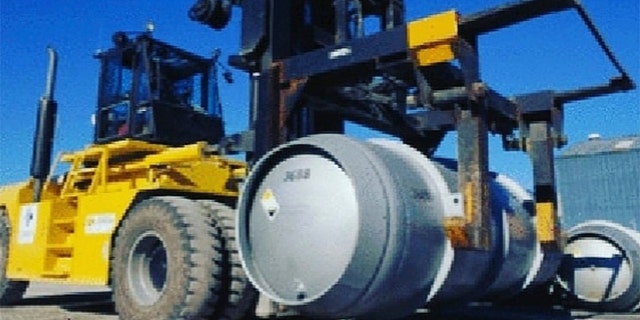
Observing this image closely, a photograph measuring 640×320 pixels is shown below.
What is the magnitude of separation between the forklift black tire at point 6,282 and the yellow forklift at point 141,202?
0.02 metres

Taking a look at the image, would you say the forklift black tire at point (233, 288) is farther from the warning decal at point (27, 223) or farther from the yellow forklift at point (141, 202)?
the warning decal at point (27, 223)

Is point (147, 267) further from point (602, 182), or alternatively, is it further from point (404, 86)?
point (602, 182)

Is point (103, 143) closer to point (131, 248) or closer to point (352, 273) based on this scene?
point (131, 248)

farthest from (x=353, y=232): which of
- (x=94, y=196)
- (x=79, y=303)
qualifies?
(x=79, y=303)

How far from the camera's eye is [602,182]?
104ft

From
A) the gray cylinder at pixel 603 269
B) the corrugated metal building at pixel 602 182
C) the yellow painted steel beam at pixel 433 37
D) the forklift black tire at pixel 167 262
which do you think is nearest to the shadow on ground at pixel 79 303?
the forklift black tire at pixel 167 262

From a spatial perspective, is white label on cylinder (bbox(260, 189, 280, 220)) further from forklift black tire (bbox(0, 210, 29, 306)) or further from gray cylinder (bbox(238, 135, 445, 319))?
forklift black tire (bbox(0, 210, 29, 306))

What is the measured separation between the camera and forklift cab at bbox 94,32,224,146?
7391 millimetres

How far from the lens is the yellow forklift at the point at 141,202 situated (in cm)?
526

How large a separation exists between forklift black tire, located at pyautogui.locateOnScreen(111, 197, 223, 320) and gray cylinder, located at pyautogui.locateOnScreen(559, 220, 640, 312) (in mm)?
4198

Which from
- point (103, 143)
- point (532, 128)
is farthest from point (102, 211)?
point (532, 128)

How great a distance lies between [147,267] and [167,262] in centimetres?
56

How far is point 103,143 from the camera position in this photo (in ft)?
25.4

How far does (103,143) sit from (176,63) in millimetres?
1385
